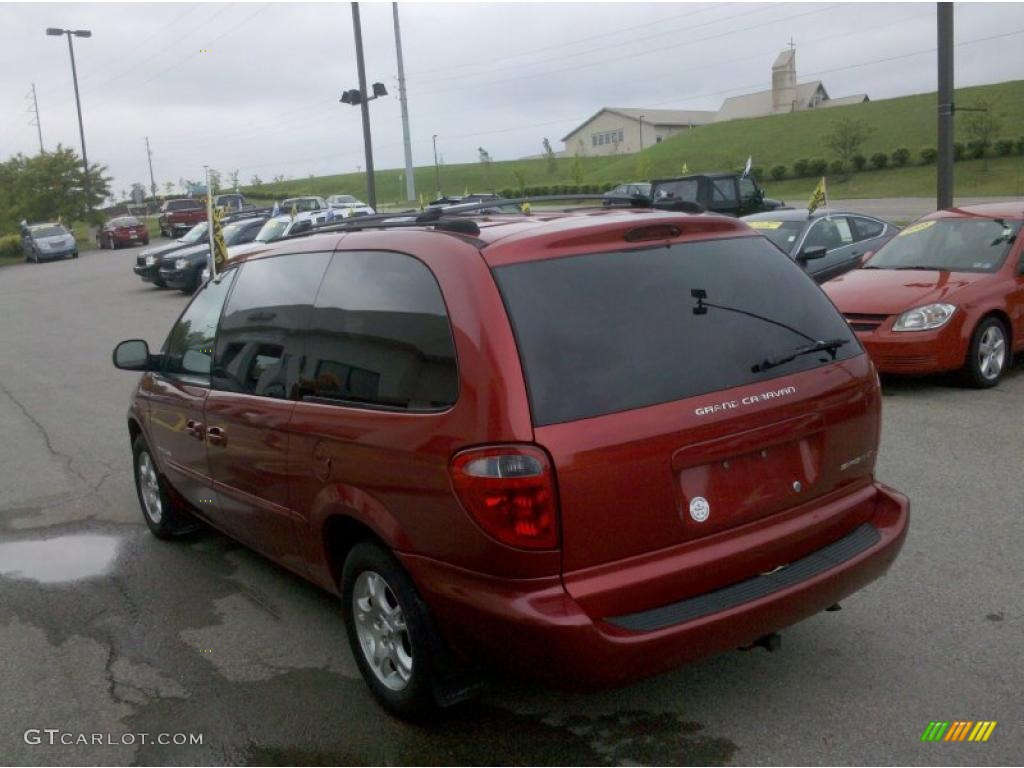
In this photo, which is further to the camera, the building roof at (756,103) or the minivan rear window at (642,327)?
the building roof at (756,103)

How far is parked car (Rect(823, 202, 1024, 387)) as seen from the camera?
8758mm

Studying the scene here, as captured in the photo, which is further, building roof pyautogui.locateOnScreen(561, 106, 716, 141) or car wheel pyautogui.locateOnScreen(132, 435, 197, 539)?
building roof pyautogui.locateOnScreen(561, 106, 716, 141)

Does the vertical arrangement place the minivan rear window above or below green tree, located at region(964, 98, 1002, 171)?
below

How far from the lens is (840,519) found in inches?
145

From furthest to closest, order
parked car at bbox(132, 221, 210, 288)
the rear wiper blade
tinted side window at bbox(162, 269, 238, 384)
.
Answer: parked car at bbox(132, 221, 210, 288) < tinted side window at bbox(162, 269, 238, 384) < the rear wiper blade

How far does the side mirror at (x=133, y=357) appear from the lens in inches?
228

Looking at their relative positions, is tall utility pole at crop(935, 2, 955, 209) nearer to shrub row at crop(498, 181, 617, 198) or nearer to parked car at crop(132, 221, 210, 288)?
parked car at crop(132, 221, 210, 288)

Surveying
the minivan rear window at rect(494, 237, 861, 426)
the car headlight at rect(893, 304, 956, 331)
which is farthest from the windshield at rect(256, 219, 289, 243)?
the minivan rear window at rect(494, 237, 861, 426)

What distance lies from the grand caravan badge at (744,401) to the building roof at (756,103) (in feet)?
382

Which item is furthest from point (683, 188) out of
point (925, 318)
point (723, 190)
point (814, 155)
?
point (814, 155)

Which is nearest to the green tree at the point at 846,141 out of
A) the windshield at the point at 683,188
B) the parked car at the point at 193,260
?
the windshield at the point at 683,188

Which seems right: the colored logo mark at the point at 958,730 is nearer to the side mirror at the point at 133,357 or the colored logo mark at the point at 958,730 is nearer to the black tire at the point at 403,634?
the black tire at the point at 403,634

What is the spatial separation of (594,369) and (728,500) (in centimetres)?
64

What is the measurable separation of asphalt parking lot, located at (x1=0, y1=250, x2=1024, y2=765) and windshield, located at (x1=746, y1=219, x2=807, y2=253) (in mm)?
6623
